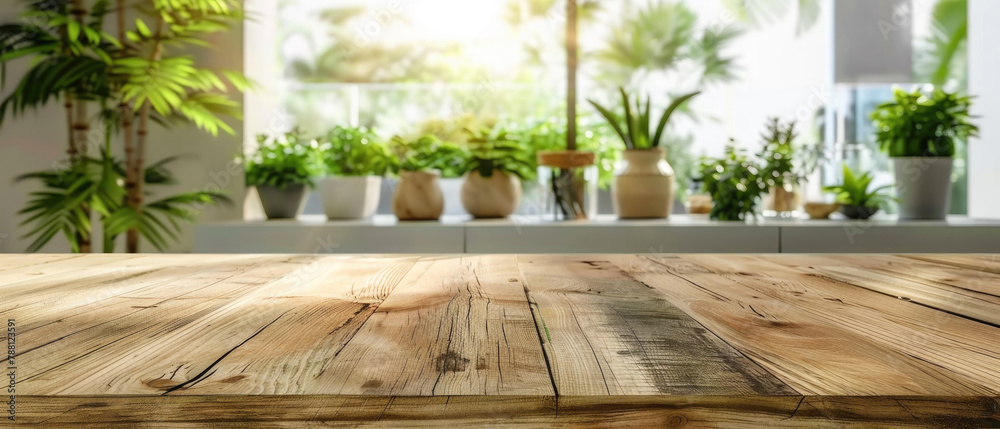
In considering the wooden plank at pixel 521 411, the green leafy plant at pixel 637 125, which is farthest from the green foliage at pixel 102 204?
the wooden plank at pixel 521 411

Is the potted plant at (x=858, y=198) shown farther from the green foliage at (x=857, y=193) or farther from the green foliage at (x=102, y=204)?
the green foliage at (x=102, y=204)

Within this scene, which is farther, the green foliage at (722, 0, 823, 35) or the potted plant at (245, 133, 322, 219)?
the green foliage at (722, 0, 823, 35)

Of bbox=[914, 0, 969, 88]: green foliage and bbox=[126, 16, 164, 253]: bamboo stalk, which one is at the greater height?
bbox=[914, 0, 969, 88]: green foliage

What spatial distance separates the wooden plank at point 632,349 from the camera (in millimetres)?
371

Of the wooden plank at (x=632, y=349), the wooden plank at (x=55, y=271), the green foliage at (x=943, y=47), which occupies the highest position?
the green foliage at (x=943, y=47)

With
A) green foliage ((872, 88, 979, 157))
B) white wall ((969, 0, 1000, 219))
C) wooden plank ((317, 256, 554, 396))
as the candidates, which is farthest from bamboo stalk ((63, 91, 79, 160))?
white wall ((969, 0, 1000, 219))

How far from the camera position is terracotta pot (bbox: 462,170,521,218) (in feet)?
8.36

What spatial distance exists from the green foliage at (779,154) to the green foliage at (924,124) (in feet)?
1.04

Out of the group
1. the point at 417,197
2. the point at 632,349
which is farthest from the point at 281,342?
the point at 417,197

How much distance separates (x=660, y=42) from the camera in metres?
2.80

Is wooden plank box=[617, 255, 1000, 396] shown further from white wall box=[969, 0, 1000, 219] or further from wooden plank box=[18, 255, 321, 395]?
white wall box=[969, 0, 1000, 219]

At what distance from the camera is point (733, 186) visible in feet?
7.92

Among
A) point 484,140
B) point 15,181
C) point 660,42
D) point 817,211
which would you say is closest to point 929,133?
point 817,211

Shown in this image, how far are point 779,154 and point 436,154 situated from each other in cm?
126
